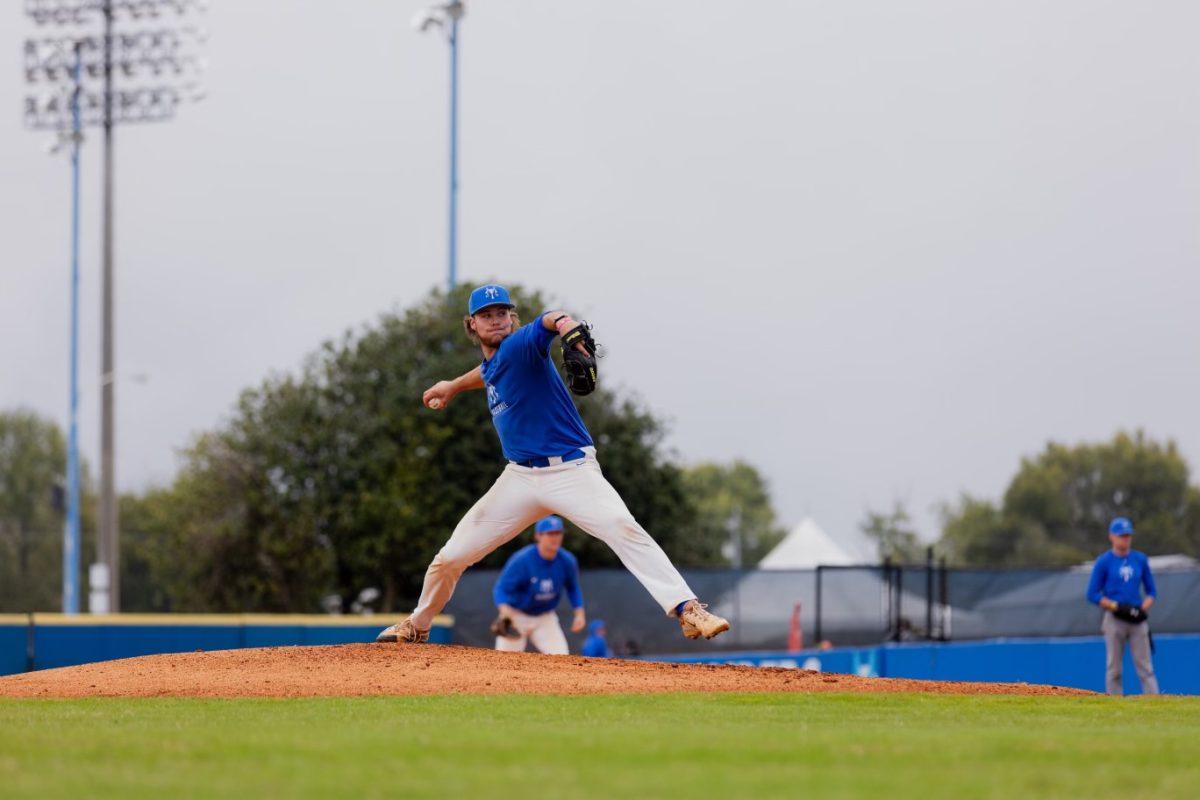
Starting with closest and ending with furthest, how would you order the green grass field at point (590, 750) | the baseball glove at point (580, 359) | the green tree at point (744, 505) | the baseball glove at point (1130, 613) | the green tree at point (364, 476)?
the green grass field at point (590, 750), the baseball glove at point (580, 359), the baseball glove at point (1130, 613), the green tree at point (364, 476), the green tree at point (744, 505)

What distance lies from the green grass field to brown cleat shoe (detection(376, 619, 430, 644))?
2248 mm

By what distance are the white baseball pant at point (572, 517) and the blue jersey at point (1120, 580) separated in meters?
7.84

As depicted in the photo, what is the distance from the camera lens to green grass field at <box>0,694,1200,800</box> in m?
4.99

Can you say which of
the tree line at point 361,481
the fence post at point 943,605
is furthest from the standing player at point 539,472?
the tree line at point 361,481

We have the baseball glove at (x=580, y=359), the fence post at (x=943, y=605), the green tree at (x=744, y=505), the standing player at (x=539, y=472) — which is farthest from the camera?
the green tree at (x=744, y=505)

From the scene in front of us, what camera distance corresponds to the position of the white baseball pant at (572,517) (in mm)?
9172

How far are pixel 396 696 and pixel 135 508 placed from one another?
57443mm

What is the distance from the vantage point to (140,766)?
18.1ft

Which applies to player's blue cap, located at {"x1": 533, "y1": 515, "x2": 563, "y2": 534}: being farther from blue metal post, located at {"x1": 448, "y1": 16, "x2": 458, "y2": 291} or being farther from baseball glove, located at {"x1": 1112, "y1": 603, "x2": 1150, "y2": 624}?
blue metal post, located at {"x1": 448, "y1": 16, "x2": 458, "y2": 291}

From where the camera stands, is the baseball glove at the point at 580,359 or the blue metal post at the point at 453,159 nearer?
the baseball glove at the point at 580,359

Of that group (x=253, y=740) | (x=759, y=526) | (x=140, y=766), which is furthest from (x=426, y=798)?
(x=759, y=526)

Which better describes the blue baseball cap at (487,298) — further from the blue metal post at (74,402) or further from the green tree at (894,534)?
the green tree at (894,534)

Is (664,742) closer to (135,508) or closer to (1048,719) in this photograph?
(1048,719)

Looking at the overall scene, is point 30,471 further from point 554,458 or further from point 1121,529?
point 554,458
